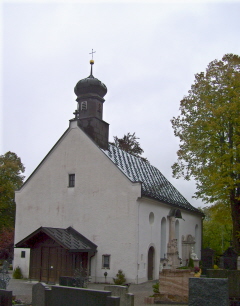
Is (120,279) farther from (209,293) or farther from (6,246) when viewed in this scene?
(6,246)

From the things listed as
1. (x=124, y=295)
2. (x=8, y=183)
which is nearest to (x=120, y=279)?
(x=124, y=295)

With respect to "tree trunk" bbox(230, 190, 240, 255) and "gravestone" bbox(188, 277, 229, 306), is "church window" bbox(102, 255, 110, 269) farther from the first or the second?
"gravestone" bbox(188, 277, 229, 306)

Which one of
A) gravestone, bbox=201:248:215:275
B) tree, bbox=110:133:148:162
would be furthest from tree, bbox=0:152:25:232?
gravestone, bbox=201:248:215:275

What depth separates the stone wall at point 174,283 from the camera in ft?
53.4

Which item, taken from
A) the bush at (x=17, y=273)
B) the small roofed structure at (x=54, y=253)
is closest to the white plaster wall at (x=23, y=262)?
the bush at (x=17, y=273)

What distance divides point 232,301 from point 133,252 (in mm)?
9559

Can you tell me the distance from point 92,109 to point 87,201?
20.4ft

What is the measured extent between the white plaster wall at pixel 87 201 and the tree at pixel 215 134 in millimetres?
4897

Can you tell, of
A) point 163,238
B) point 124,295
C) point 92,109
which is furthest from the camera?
point 163,238

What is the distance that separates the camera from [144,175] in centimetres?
2834

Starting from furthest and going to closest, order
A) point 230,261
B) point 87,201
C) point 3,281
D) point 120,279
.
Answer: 1. point 87,201
2. point 230,261
3. point 120,279
4. point 3,281

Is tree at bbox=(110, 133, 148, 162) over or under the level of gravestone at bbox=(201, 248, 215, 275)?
over

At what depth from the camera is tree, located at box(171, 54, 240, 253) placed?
77.2 feet

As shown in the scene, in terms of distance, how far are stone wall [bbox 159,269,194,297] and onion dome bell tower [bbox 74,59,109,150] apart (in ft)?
37.7
